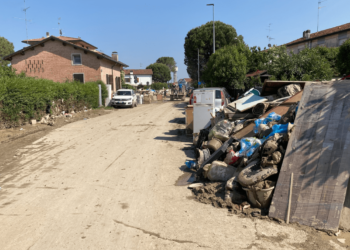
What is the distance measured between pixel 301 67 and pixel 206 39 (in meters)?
31.5

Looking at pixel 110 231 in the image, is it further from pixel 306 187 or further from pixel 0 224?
pixel 306 187

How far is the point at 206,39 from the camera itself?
4450 centimetres

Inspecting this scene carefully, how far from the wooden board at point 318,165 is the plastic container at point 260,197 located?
0.36ft

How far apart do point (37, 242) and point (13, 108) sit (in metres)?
10.0

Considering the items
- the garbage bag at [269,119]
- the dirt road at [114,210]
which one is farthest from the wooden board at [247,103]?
the dirt road at [114,210]

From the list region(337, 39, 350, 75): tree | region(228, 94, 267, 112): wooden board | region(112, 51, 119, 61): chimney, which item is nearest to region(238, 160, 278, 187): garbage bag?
region(228, 94, 267, 112): wooden board

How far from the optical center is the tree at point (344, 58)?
19.2 metres

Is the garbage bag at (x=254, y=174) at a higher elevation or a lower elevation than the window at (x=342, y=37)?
lower

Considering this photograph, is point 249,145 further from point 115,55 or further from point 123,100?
point 115,55

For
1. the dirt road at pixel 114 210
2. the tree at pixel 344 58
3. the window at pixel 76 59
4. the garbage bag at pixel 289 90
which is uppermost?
the window at pixel 76 59

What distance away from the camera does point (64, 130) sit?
13.0m

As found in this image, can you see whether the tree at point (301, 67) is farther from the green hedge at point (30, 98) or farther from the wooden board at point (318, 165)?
the green hedge at point (30, 98)

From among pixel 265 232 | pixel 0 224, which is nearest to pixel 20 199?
pixel 0 224

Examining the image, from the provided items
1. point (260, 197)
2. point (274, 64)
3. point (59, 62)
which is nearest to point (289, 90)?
point (260, 197)
